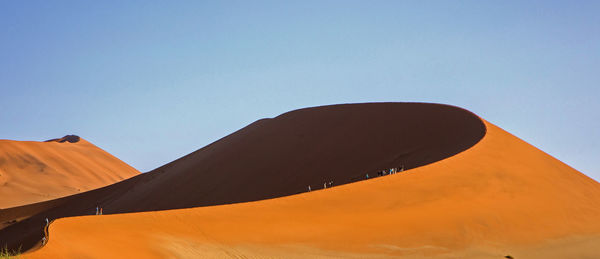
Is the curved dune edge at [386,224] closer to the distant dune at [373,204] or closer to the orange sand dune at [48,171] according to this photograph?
the distant dune at [373,204]

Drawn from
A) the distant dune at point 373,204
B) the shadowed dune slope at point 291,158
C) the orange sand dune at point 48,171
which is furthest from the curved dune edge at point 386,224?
the orange sand dune at point 48,171

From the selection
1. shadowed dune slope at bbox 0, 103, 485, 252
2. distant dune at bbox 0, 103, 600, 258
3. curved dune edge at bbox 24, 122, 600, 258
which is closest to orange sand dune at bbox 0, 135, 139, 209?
shadowed dune slope at bbox 0, 103, 485, 252

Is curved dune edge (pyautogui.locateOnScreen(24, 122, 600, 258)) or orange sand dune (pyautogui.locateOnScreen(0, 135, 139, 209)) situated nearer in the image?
curved dune edge (pyautogui.locateOnScreen(24, 122, 600, 258))

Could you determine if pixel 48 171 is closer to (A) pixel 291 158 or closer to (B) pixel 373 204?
(A) pixel 291 158

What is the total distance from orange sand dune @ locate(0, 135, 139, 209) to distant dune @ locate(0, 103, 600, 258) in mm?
32154

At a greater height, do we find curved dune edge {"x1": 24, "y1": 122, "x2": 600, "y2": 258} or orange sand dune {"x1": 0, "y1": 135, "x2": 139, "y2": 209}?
orange sand dune {"x1": 0, "y1": 135, "x2": 139, "y2": 209}

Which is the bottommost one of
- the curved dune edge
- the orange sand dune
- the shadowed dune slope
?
the curved dune edge

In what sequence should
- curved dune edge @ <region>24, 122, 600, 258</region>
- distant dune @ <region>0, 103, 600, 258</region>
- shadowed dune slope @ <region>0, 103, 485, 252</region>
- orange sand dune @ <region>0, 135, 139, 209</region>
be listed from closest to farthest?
1. curved dune edge @ <region>24, 122, 600, 258</region>
2. distant dune @ <region>0, 103, 600, 258</region>
3. shadowed dune slope @ <region>0, 103, 485, 252</region>
4. orange sand dune @ <region>0, 135, 139, 209</region>

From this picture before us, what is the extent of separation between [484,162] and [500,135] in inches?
240

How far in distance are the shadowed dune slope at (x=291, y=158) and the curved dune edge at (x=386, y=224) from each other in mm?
6477

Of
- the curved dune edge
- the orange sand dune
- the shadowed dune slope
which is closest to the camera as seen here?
the curved dune edge

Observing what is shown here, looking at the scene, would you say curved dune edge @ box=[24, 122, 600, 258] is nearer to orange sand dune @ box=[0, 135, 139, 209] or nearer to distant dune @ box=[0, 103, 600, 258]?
distant dune @ box=[0, 103, 600, 258]

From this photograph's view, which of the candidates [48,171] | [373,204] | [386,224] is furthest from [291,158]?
[48,171]

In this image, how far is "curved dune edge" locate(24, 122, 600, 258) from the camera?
16.2 meters
